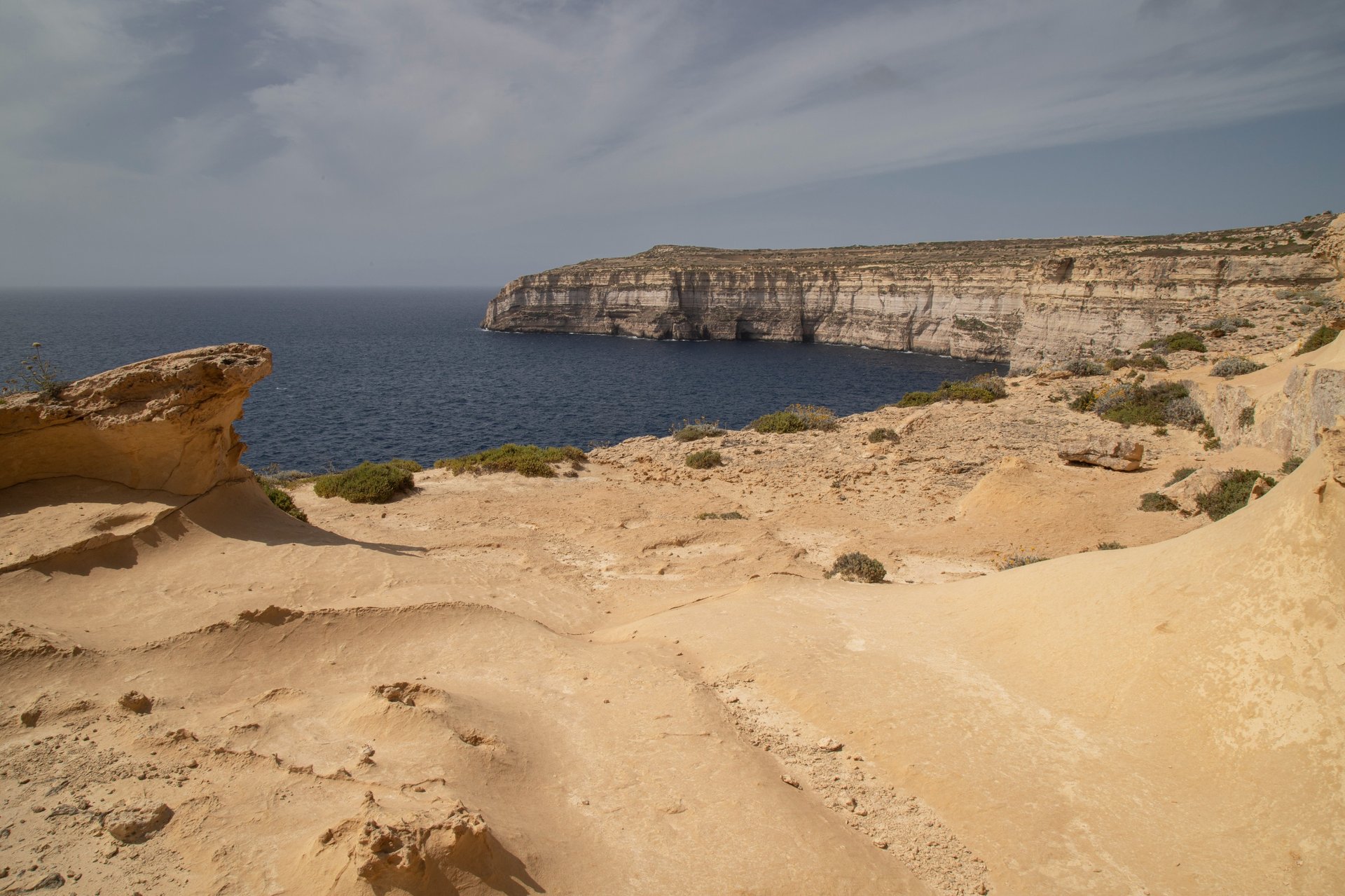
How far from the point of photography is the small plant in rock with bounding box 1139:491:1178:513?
16656mm

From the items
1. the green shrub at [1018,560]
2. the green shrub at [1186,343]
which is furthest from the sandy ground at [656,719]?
the green shrub at [1186,343]

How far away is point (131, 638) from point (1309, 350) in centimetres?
3381

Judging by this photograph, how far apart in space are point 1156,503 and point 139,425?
69.0 ft

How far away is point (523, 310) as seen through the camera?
97000mm

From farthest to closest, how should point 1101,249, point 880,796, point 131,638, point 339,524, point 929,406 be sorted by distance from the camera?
point 1101,249
point 929,406
point 339,524
point 131,638
point 880,796

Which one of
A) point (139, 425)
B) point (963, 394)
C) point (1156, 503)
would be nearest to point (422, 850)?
point (139, 425)

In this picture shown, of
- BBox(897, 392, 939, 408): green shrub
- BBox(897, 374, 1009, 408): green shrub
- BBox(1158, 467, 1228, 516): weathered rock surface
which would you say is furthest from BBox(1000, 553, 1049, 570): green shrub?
BBox(897, 392, 939, 408): green shrub

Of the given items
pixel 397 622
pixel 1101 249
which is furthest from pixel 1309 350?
pixel 1101 249

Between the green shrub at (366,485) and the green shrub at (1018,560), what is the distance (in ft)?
50.8

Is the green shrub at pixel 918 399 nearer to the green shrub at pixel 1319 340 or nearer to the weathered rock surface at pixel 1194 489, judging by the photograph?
the green shrub at pixel 1319 340

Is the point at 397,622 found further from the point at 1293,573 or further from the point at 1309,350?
the point at 1309,350

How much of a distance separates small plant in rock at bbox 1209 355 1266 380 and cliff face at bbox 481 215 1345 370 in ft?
14.0

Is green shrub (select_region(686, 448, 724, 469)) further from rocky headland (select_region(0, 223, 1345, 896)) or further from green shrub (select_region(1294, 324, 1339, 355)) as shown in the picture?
green shrub (select_region(1294, 324, 1339, 355))

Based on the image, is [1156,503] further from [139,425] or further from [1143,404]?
[139,425]
